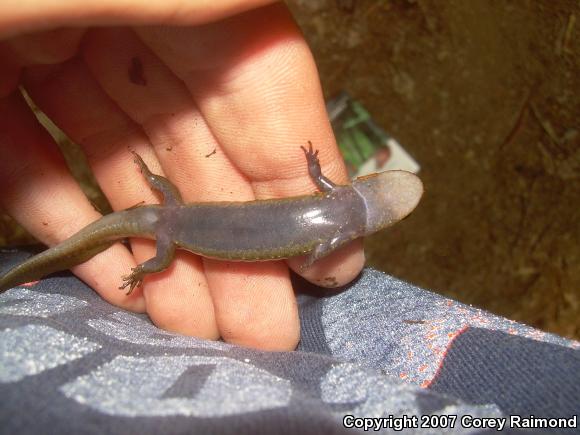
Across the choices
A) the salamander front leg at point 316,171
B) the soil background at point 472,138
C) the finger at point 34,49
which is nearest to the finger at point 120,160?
the finger at point 34,49

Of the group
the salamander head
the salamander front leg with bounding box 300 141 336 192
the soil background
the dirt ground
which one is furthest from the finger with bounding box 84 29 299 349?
the dirt ground

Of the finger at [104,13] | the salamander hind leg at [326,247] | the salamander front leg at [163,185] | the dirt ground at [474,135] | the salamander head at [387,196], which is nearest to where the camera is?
the finger at [104,13]

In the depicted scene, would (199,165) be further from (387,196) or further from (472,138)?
(472,138)

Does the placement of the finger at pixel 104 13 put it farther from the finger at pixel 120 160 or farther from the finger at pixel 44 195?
the finger at pixel 44 195

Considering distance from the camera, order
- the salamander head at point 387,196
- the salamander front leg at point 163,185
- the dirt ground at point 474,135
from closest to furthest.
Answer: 1. the salamander head at point 387,196
2. the salamander front leg at point 163,185
3. the dirt ground at point 474,135

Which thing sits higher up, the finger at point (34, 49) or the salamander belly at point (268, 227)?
the finger at point (34, 49)

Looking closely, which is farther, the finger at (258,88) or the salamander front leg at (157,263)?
the salamander front leg at (157,263)

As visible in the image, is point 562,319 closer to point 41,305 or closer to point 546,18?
point 546,18

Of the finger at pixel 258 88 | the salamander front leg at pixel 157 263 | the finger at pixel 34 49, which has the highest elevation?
the finger at pixel 34 49

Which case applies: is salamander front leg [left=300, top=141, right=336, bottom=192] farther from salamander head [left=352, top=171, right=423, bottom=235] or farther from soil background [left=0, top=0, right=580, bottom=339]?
soil background [left=0, top=0, right=580, bottom=339]

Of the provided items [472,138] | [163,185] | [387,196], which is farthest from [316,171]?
[472,138]
